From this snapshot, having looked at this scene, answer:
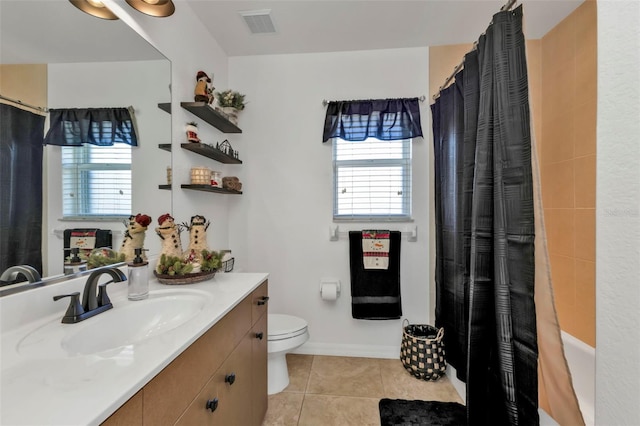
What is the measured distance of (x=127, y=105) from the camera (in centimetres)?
131

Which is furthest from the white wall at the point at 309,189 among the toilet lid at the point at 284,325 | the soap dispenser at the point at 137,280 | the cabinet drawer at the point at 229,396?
the soap dispenser at the point at 137,280

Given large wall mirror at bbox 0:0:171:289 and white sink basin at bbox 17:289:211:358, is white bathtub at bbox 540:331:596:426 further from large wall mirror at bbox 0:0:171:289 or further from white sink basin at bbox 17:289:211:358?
large wall mirror at bbox 0:0:171:289

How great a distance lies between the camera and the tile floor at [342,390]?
1.64 meters

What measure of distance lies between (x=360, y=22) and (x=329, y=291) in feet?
6.82

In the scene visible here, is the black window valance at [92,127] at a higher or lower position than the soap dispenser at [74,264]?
higher

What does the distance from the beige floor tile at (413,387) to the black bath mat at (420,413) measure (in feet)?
0.18

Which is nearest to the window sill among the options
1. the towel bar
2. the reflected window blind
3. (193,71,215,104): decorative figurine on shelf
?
the reflected window blind

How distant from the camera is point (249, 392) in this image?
1.29 metres

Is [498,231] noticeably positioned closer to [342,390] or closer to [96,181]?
[342,390]

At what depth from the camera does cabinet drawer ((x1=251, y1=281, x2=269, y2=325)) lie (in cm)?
136

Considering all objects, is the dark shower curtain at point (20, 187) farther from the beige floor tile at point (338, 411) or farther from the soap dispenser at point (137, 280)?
the beige floor tile at point (338, 411)

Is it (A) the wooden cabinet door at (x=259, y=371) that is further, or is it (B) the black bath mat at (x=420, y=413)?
(B) the black bath mat at (x=420, y=413)

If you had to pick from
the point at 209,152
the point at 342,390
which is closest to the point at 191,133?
the point at 209,152

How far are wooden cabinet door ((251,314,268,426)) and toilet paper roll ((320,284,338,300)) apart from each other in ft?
2.71
